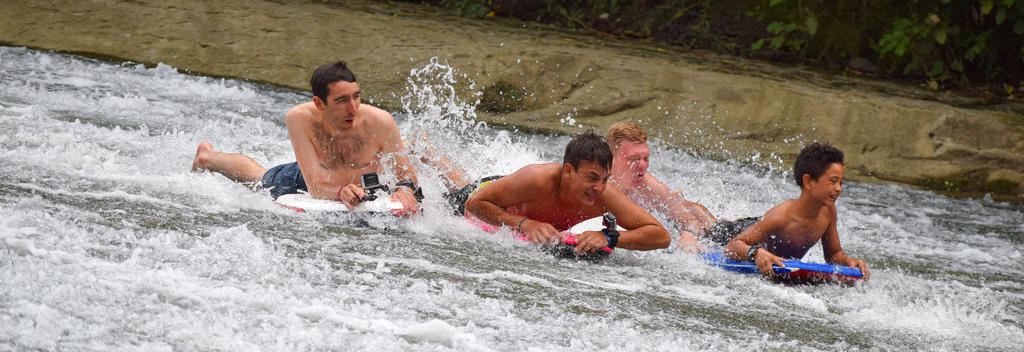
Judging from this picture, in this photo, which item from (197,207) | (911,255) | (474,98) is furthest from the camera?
(474,98)

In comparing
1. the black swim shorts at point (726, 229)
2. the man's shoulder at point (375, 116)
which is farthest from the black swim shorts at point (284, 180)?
the black swim shorts at point (726, 229)

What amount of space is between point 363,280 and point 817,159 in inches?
82.0

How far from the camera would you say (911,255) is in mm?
4984

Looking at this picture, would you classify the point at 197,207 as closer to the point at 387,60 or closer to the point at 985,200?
the point at 387,60

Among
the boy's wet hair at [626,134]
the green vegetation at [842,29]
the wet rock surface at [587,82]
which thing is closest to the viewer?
the boy's wet hair at [626,134]

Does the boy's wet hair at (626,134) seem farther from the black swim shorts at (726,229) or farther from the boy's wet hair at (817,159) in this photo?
the boy's wet hair at (817,159)

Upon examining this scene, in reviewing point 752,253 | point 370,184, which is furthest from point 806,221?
point 370,184

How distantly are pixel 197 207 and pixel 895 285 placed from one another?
10.2 ft

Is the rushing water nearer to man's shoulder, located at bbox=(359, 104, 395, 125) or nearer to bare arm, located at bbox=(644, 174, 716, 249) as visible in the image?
man's shoulder, located at bbox=(359, 104, 395, 125)

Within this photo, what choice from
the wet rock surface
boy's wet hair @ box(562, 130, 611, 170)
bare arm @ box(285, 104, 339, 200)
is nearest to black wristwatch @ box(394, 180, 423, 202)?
bare arm @ box(285, 104, 339, 200)

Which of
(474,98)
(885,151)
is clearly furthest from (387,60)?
(885,151)

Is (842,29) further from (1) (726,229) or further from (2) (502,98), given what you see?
(1) (726,229)

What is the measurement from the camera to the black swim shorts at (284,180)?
15.4 feet

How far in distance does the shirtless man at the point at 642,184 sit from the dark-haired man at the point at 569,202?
1.83ft
